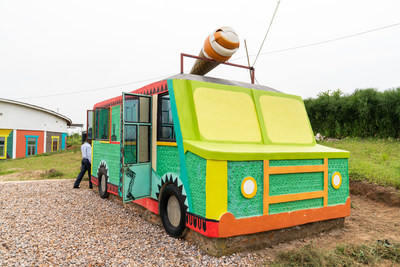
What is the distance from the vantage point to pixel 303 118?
5.24 metres

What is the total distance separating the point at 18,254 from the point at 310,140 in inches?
197

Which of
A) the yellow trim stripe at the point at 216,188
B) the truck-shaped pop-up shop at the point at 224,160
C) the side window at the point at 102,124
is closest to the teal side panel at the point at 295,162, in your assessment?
the truck-shaped pop-up shop at the point at 224,160

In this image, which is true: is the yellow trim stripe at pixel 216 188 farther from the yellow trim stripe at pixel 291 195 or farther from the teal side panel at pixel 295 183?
the teal side panel at pixel 295 183

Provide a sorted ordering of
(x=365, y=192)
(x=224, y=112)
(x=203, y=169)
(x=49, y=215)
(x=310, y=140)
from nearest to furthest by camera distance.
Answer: (x=203, y=169), (x=224, y=112), (x=310, y=140), (x=49, y=215), (x=365, y=192)

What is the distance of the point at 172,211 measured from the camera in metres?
4.38

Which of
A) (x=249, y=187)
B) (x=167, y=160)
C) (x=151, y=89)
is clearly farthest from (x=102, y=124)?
(x=249, y=187)

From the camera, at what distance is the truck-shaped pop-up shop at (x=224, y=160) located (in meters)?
3.54

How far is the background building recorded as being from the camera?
823 inches

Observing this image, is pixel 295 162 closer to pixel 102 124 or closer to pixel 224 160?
pixel 224 160

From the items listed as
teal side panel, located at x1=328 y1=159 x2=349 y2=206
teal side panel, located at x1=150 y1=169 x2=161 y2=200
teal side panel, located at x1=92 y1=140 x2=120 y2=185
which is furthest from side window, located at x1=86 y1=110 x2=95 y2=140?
teal side panel, located at x1=328 y1=159 x2=349 y2=206

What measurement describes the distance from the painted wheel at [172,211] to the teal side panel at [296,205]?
1.29 meters

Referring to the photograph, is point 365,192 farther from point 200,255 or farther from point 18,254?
point 18,254

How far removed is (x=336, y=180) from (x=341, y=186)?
0.19m

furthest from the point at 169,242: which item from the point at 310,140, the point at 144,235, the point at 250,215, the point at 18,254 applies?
the point at 310,140
